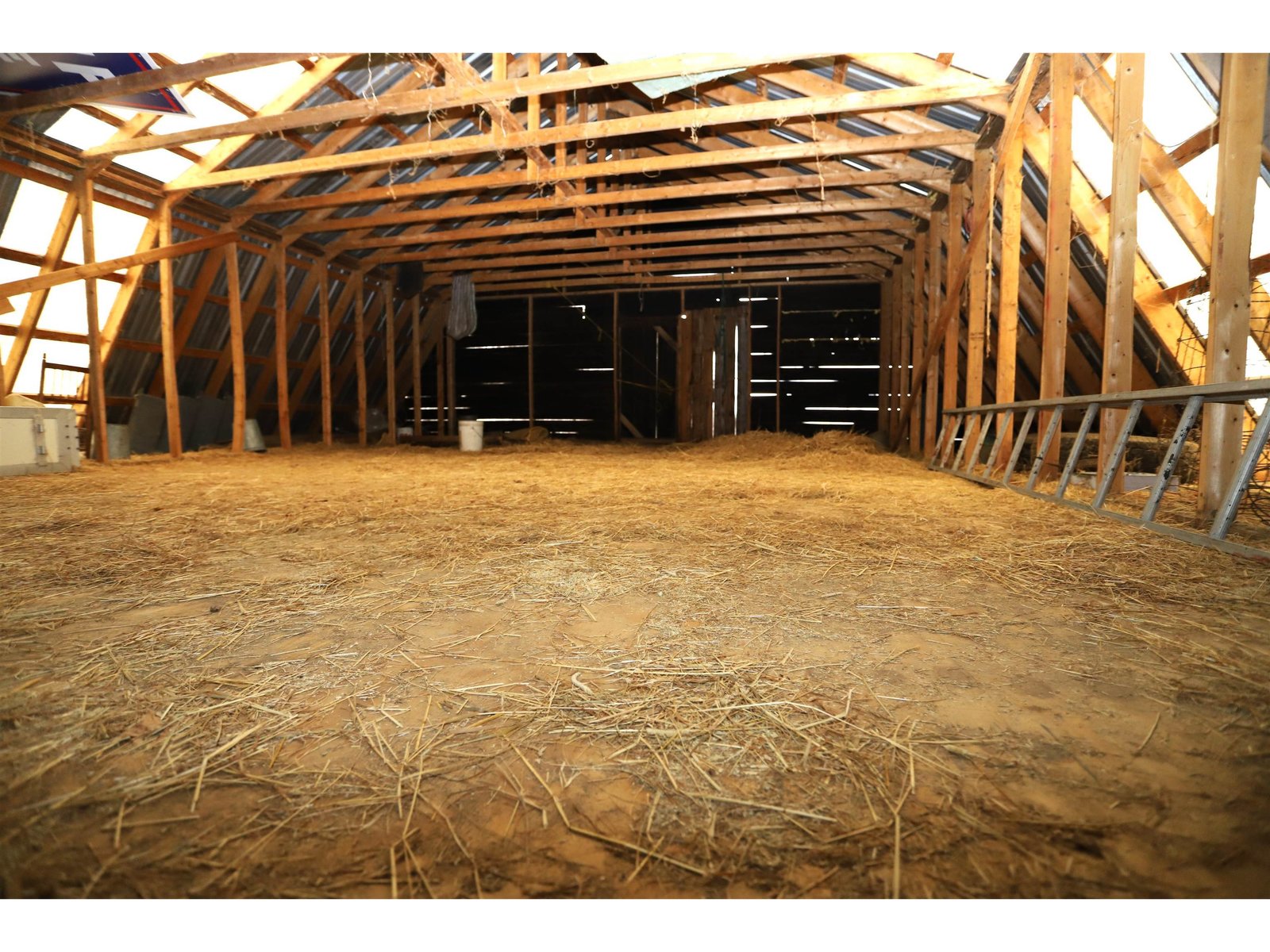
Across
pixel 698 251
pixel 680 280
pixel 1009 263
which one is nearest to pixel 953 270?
pixel 1009 263

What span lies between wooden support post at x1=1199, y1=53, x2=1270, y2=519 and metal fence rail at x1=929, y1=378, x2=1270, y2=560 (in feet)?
0.48

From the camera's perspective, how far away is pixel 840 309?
11.5 meters

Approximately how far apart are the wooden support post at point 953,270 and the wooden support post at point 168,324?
27.5 feet

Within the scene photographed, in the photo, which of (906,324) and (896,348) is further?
(896,348)

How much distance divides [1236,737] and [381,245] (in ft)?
32.9

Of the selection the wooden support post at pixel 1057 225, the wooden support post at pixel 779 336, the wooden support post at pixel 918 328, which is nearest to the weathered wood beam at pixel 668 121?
the wooden support post at pixel 1057 225

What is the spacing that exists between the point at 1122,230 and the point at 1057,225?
707 mm

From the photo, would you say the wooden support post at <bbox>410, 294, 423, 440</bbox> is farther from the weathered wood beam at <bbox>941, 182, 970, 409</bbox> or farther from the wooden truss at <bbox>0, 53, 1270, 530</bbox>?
the weathered wood beam at <bbox>941, 182, 970, 409</bbox>

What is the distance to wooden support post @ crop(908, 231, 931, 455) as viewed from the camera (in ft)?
27.2

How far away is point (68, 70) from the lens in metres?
4.85

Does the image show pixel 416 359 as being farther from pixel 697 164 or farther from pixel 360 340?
pixel 697 164

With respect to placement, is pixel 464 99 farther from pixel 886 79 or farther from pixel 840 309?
pixel 840 309

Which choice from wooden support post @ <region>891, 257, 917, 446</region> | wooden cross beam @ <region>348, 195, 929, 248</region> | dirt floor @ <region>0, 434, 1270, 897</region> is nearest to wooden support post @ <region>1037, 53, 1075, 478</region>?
dirt floor @ <region>0, 434, 1270, 897</region>

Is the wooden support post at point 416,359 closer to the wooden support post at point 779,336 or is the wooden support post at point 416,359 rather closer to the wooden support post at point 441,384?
the wooden support post at point 441,384
